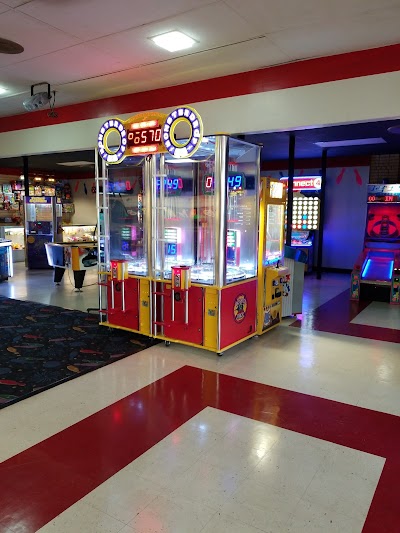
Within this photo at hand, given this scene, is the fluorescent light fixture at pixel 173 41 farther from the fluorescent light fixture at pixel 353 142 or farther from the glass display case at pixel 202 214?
the fluorescent light fixture at pixel 353 142

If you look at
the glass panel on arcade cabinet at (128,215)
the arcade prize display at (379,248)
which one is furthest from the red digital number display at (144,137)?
the arcade prize display at (379,248)

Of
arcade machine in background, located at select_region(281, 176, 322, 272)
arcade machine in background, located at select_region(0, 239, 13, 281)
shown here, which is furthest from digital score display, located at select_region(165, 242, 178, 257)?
arcade machine in background, located at select_region(281, 176, 322, 272)

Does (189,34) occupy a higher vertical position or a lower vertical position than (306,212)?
higher

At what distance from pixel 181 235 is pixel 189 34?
2292 mm

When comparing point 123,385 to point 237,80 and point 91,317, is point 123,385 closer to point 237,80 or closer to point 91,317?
point 91,317

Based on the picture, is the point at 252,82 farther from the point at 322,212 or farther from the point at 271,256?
the point at 322,212

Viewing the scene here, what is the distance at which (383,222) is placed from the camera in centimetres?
862

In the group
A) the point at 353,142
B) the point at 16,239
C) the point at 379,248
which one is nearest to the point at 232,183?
the point at 379,248

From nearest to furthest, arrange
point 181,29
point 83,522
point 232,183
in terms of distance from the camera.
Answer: point 83,522 < point 181,29 < point 232,183

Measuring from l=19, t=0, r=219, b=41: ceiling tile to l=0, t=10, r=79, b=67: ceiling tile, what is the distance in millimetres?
154

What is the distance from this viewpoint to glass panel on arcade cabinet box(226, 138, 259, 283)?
196 inches

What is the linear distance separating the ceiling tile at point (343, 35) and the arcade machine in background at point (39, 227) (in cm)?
852

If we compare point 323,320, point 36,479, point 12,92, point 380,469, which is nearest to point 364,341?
point 323,320

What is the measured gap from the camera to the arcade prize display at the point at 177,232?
4.65 m
